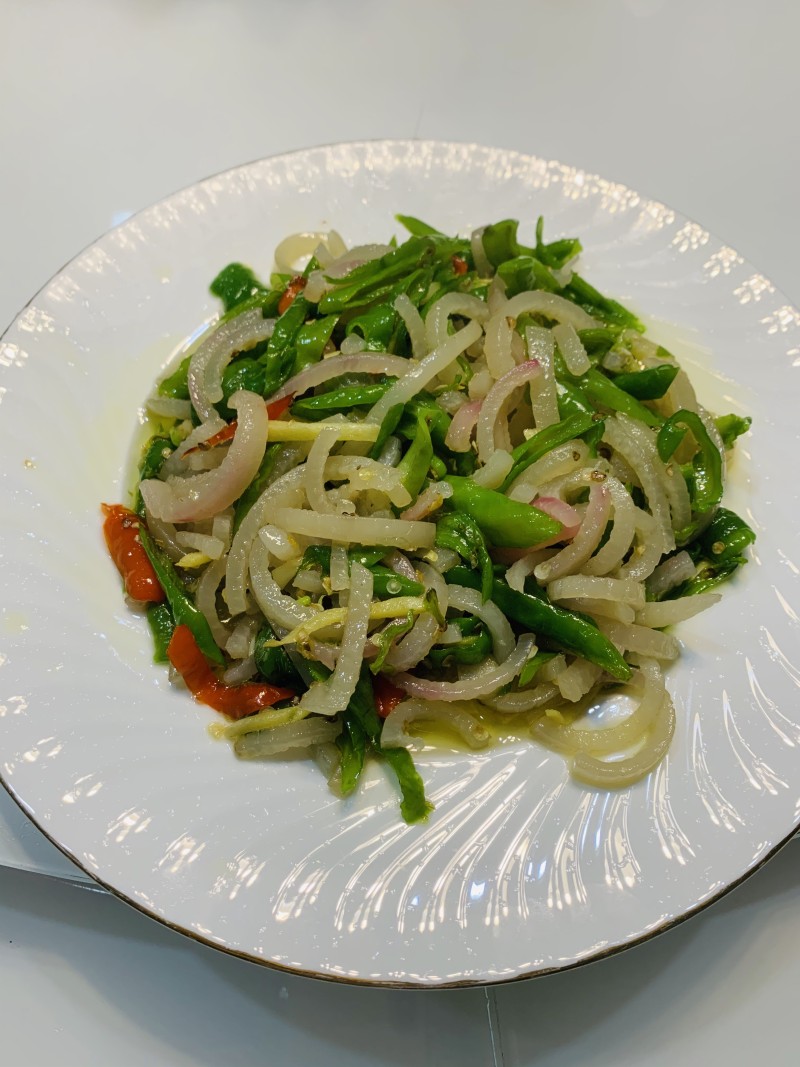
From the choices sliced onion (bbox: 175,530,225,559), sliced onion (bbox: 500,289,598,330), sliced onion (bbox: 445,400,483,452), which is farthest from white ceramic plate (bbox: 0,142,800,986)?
sliced onion (bbox: 445,400,483,452)

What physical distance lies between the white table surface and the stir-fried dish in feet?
2.58

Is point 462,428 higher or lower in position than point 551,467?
higher

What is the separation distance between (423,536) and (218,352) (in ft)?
3.36

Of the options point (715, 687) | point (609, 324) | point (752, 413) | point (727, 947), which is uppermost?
point (609, 324)

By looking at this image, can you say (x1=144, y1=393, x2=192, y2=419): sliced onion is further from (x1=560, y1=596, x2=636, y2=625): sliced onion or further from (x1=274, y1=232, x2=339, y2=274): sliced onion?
(x1=560, y1=596, x2=636, y2=625): sliced onion

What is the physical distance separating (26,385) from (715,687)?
2.40 m

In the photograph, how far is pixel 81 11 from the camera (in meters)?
4.67

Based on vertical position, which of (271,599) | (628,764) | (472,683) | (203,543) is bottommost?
(628,764)

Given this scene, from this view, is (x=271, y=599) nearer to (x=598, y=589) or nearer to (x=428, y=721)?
(x=428, y=721)

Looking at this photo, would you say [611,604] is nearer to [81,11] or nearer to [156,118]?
[156,118]

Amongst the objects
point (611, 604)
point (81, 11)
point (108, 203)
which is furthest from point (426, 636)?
point (81, 11)

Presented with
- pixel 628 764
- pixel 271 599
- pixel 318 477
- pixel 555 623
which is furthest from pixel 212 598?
pixel 628 764

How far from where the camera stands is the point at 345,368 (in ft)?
7.61

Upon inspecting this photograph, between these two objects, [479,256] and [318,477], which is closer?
[318,477]
